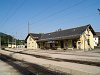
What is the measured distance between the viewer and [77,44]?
162ft

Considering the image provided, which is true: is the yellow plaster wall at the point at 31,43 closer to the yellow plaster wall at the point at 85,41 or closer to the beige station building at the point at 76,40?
the beige station building at the point at 76,40

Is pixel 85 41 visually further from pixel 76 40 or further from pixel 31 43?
pixel 31 43

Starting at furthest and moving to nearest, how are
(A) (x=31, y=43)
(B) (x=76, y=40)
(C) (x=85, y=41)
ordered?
(A) (x=31, y=43)
(C) (x=85, y=41)
(B) (x=76, y=40)

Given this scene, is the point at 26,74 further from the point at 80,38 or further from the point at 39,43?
the point at 39,43

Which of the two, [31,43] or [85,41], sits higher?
[31,43]

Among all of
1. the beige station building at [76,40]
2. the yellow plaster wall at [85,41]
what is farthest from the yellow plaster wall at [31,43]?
the yellow plaster wall at [85,41]

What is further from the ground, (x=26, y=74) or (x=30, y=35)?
(x=30, y=35)

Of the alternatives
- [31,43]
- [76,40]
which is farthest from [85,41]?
[31,43]

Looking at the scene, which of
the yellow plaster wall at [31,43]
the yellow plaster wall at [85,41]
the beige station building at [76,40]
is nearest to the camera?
the beige station building at [76,40]

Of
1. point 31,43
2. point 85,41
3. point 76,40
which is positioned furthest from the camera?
point 31,43

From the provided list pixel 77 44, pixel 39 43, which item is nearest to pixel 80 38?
pixel 77 44

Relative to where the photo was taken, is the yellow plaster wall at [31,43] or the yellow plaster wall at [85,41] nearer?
the yellow plaster wall at [85,41]

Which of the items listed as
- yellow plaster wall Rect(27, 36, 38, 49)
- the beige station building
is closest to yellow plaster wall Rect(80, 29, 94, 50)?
the beige station building

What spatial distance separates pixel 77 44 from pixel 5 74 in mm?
37681
